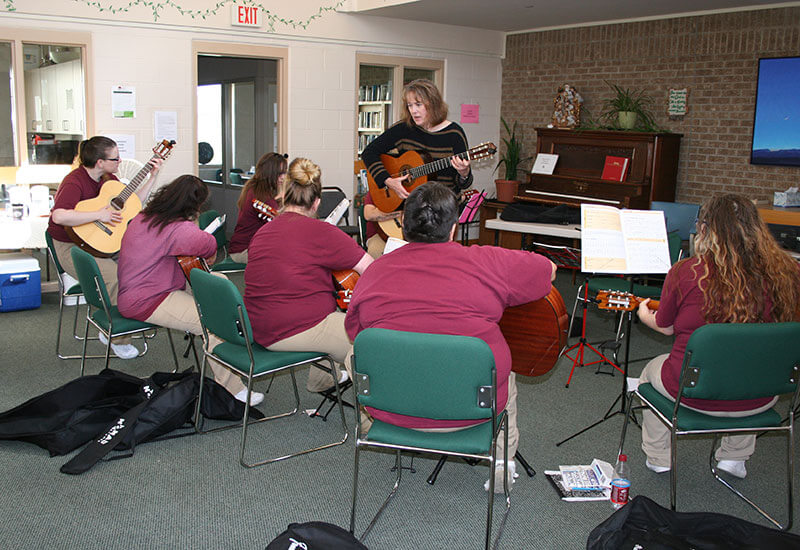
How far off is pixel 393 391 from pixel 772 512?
1718 millimetres

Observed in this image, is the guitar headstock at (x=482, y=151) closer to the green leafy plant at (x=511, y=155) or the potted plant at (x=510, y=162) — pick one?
the potted plant at (x=510, y=162)

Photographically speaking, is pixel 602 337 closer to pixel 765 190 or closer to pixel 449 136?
pixel 449 136

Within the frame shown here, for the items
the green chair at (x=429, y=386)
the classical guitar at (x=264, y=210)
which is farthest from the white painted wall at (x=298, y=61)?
the green chair at (x=429, y=386)

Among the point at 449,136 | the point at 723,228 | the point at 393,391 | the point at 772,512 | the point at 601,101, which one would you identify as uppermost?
the point at 601,101

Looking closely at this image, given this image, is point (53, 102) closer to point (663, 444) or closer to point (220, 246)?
point (220, 246)

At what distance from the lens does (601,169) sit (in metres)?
7.38

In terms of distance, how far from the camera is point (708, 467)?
3.34 metres

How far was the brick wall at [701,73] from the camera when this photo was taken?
6.57 meters

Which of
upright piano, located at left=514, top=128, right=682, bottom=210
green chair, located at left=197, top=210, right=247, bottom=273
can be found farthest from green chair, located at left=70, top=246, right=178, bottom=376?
upright piano, located at left=514, top=128, right=682, bottom=210

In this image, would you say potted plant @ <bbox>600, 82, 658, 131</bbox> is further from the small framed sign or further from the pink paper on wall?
the pink paper on wall

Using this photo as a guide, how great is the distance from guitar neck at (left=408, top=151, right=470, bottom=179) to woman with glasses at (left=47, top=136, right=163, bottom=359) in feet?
5.52

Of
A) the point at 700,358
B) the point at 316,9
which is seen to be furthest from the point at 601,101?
the point at 700,358

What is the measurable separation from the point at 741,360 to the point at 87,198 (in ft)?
13.1

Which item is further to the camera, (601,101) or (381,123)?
(381,123)
